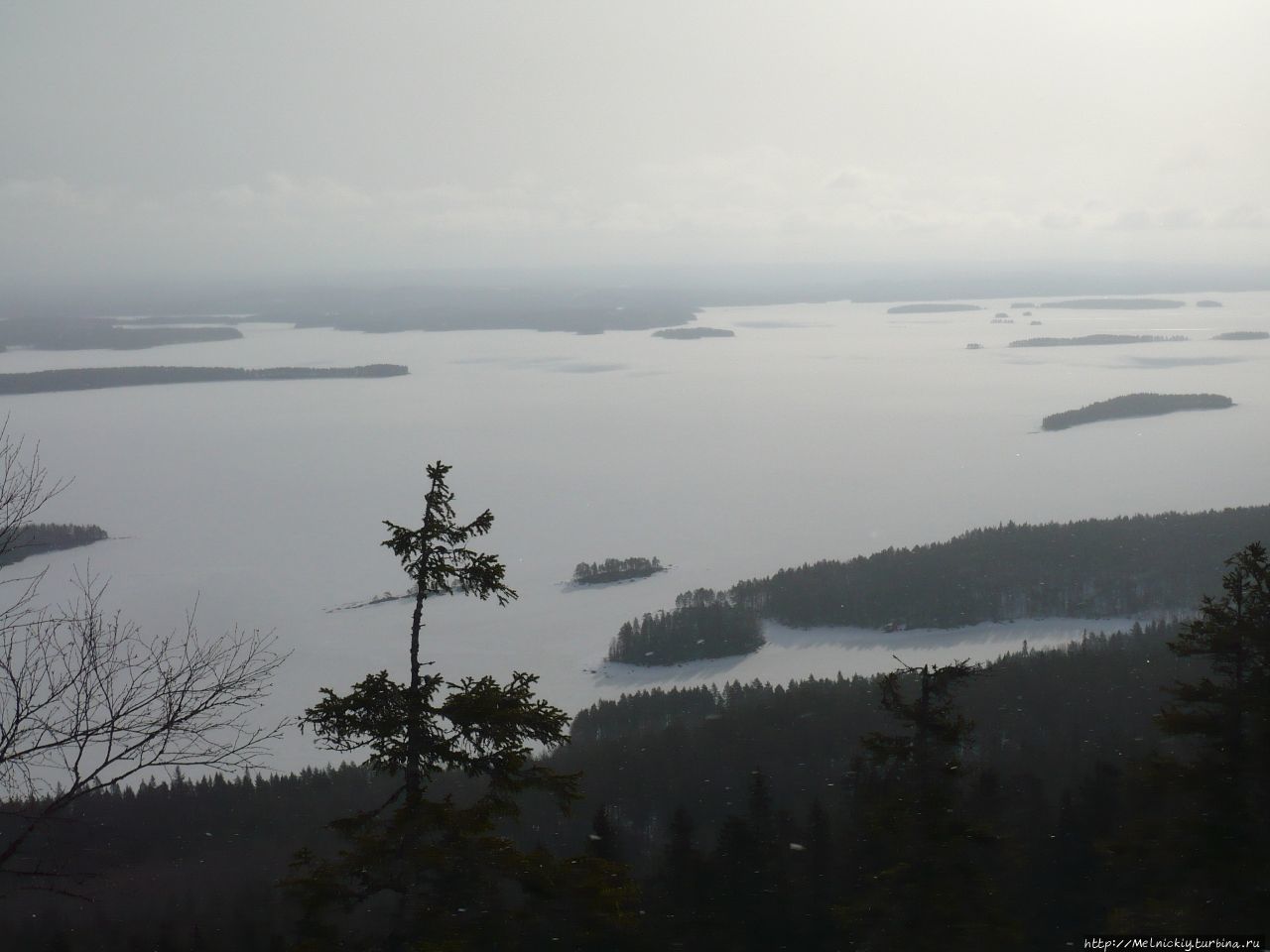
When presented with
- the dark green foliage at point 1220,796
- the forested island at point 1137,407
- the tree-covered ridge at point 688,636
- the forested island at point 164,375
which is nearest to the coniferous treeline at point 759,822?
the dark green foliage at point 1220,796

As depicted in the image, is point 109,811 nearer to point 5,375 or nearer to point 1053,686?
point 1053,686

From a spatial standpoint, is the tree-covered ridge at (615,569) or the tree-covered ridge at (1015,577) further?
the tree-covered ridge at (615,569)

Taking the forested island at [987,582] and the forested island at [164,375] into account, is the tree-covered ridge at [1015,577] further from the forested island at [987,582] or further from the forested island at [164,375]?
the forested island at [164,375]

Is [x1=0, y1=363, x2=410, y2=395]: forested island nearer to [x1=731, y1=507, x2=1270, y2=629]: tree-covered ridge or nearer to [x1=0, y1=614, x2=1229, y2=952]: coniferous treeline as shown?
[x1=731, y1=507, x2=1270, y2=629]: tree-covered ridge

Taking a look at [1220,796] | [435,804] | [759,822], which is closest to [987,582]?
[759,822]

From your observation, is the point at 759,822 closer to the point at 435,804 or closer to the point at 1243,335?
the point at 435,804
